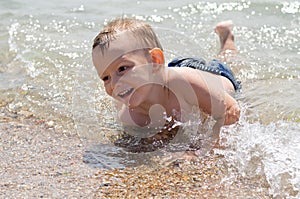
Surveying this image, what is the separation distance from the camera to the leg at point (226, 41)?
205 inches

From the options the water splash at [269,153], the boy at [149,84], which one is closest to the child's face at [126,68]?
the boy at [149,84]

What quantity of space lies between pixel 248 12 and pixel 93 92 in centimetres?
285

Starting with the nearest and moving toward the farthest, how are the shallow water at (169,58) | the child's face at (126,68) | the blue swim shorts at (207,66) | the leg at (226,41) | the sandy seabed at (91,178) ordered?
1. the sandy seabed at (91,178)
2. the child's face at (126,68)
3. the shallow water at (169,58)
4. the blue swim shorts at (207,66)
5. the leg at (226,41)

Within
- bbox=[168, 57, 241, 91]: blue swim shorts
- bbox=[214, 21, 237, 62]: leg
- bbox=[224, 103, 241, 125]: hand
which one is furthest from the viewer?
bbox=[214, 21, 237, 62]: leg

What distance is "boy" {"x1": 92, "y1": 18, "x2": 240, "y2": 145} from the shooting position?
308 cm

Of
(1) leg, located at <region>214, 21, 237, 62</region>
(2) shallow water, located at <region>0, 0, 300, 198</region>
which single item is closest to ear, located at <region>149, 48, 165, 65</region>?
(2) shallow water, located at <region>0, 0, 300, 198</region>

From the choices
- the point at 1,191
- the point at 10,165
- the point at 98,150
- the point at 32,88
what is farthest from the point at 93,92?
the point at 1,191

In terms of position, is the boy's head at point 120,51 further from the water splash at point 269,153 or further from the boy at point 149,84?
the water splash at point 269,153

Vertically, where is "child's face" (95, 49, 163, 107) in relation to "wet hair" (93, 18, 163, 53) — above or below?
below

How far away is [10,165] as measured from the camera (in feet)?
9.84

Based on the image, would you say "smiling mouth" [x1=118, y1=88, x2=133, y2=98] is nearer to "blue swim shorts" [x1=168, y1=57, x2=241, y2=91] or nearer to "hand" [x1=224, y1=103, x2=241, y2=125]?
"hand" [x1=224, y1=103, x2=241, y2=125]

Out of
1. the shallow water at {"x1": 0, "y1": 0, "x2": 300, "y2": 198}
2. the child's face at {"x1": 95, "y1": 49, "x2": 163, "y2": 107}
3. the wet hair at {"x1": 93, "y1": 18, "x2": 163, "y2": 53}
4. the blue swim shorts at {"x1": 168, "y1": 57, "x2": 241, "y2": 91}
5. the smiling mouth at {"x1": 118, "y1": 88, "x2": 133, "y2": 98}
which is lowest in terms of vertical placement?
the shallow water at {"x1": 0, "y1": 0, "x2": 300, "y2": 198}

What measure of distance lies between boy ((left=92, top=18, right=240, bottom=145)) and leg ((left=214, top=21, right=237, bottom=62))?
1.26m

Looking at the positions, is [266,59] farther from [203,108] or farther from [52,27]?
[52,27]
